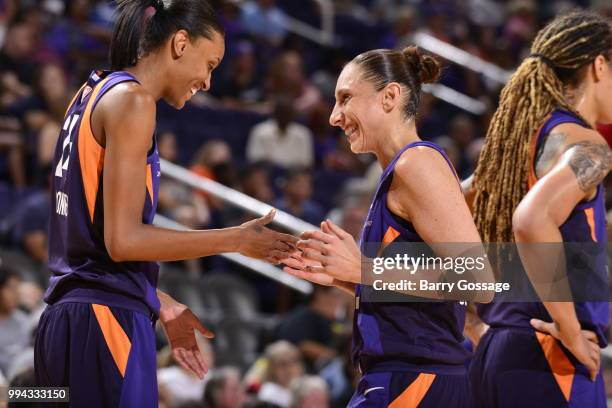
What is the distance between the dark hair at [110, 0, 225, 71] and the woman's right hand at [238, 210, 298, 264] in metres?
0.64

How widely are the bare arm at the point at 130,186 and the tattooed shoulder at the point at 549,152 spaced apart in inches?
48.9

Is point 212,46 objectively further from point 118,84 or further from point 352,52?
point 352,52

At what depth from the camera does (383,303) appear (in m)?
3.33

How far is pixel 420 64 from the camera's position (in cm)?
354

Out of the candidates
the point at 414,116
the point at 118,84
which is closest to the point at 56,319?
the point at 118,84

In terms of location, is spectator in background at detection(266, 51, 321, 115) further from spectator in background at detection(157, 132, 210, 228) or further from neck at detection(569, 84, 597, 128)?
neck at detection(569, 84, 597, 128)

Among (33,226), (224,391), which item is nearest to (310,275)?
(224,391)

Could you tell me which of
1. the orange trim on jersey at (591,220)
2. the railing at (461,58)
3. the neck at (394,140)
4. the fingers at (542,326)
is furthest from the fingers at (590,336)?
the railing at (461,58)

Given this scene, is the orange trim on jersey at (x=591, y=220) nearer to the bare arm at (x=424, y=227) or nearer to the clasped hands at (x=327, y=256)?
the bare arm at (x=424, y=227)

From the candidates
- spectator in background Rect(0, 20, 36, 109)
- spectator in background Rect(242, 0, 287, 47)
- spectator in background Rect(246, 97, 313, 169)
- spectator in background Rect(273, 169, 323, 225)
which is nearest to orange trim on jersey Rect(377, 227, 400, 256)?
spectator in background Rect(273, 169, 323, 225)

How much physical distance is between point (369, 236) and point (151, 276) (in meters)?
0.72

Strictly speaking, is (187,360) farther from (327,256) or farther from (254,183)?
(254,183)

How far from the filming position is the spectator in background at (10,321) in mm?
6605

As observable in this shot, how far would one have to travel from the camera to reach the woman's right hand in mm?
3273
